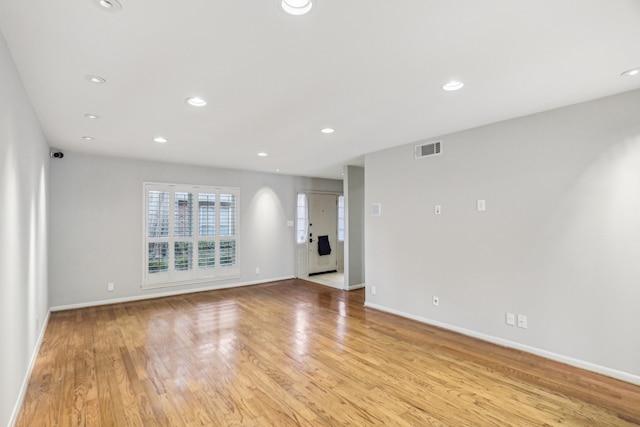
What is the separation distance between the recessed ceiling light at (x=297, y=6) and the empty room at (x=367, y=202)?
0.07 feet

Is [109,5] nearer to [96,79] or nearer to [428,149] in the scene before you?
[96,79]

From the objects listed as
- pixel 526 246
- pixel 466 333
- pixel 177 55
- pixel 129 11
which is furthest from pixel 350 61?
pixel 466 333

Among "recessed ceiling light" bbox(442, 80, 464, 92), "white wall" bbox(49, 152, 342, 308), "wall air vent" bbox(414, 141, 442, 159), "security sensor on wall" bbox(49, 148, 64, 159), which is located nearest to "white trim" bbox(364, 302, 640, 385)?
"wall air vent" bbox(414, 141, 442, 159)

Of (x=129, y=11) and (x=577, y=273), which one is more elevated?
(x=129, y=11)

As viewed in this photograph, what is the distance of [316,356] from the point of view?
127 inches

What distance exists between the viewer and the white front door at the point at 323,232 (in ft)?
25.6

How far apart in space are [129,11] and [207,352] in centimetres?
304

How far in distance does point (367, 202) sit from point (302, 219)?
2.93m

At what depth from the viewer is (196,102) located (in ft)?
9.45

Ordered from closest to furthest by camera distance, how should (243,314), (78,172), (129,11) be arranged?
(129,11)
(243,314)
(78,172)

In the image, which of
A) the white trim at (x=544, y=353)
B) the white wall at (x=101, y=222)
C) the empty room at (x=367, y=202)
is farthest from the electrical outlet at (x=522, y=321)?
the white wall at (x=101, y=222)

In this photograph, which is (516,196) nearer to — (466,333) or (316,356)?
(466,333)

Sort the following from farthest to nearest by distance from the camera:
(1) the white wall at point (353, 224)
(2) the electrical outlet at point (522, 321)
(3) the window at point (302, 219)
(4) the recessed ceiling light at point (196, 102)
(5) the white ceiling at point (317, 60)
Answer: (3) the window at point (302, 219)
(1) the white wall at point (353, 224)
(2) the electrical outlet at point (522, 321)
(4) the recessed ceiling light at point (196, 102)
(5) the white ceiling at point (317, 60)

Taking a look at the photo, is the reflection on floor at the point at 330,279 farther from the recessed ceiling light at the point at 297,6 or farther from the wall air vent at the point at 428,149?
the recessed ceiling light at the point at 297,6
